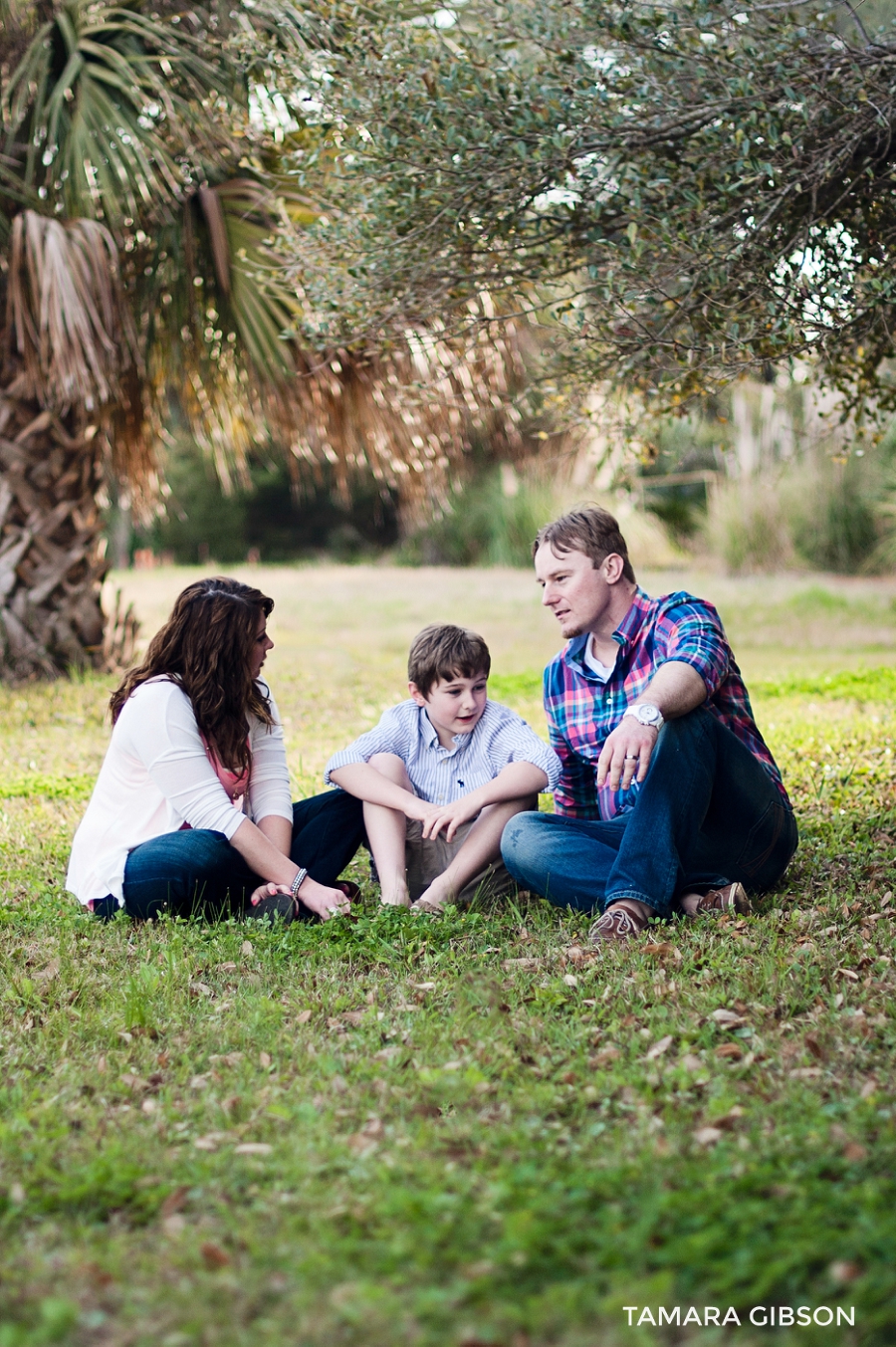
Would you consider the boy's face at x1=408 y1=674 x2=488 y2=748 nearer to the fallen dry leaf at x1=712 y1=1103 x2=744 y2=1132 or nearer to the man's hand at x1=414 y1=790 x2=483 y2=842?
the man's hand at x1=414 y1=790 x2=483 y2=842

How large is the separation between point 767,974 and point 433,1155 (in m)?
1.37

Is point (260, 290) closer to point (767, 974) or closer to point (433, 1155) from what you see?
point (767, 974)

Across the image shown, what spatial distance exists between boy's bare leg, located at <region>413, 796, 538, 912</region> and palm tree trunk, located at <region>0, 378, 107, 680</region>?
574 cm

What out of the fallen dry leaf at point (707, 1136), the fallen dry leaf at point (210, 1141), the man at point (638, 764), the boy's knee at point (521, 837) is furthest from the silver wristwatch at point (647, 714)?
the fallen dry leaf at point (210, 1141)

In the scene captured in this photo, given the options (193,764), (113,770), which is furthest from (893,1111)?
(113,770)

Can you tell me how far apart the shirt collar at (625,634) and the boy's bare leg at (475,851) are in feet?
1.70

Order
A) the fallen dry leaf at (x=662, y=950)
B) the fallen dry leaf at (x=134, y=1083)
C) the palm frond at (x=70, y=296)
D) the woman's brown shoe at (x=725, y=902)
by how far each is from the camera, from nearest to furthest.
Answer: the fallen dry leaf at (x=134, y=1083) → the fallen dry leaf at (x=662, y=950) → the woman's brown shoe at (x=725, y=902) → the palm frond at (x=70, y=296)

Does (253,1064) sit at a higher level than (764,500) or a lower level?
A: lower

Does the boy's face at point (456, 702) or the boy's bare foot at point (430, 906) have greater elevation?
the boy's face at point (456, 702)

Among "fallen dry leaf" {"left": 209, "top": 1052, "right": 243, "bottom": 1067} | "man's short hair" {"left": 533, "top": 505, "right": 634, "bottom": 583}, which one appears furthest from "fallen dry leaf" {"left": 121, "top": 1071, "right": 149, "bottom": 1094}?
"man's short hair" {"left": 533, "top": 505, "right": 634, "bottom": 583}

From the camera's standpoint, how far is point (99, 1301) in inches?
85.0

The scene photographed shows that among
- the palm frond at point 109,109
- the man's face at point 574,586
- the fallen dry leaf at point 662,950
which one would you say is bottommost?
the fallen dry leaf at point 662,950

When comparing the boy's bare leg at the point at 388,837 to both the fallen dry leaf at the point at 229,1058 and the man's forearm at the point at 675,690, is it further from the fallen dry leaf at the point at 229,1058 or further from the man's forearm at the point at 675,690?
Result: the fallen dry leaf at the point at 229,1058

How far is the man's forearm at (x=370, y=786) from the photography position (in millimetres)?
4359
